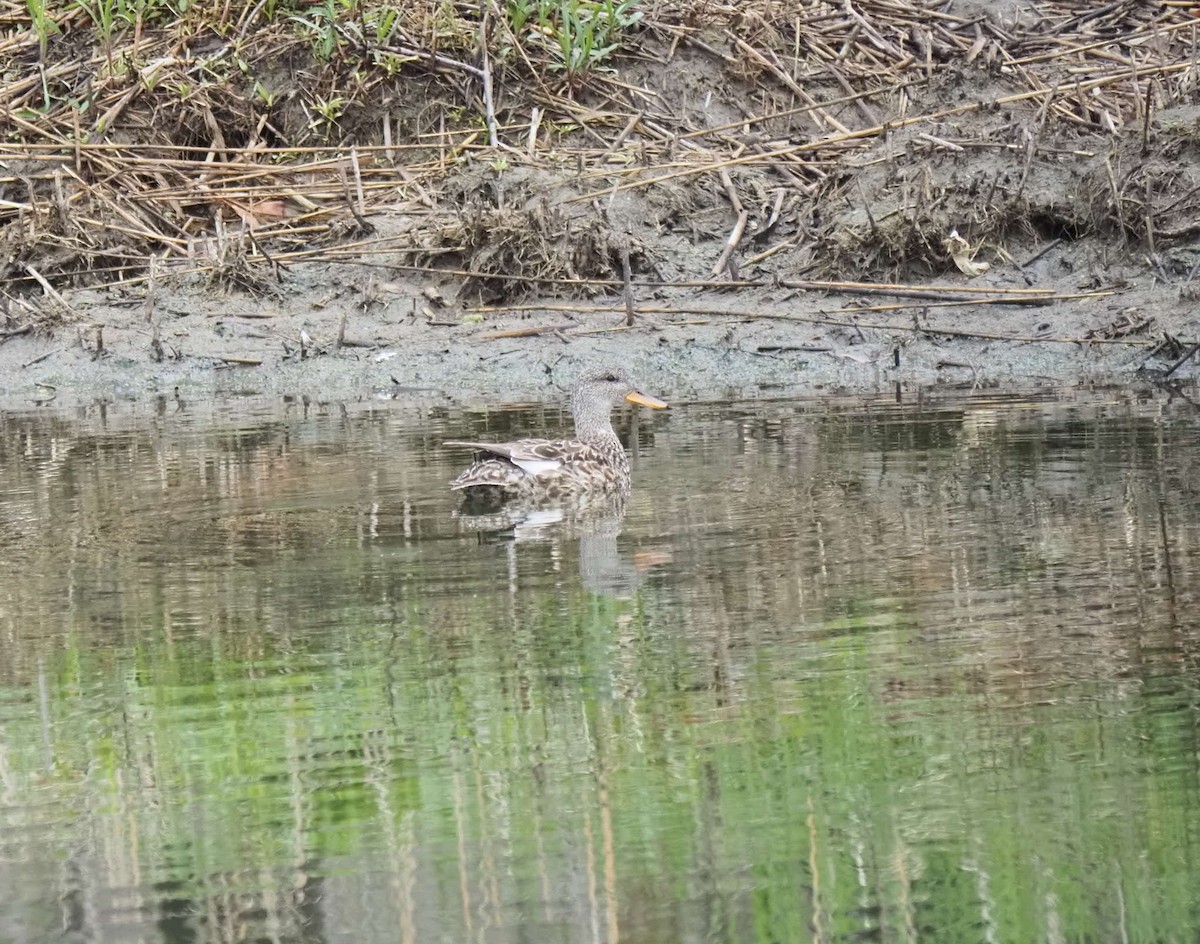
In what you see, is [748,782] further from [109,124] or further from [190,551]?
[109,124]

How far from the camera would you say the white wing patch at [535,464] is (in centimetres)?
957

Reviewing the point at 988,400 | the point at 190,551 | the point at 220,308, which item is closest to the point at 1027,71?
the point at 988,400

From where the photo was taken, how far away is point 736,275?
1538cm

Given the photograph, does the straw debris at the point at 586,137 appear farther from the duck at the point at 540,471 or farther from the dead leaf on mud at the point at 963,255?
the duck at the point at 540,471

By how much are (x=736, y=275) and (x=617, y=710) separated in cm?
1021

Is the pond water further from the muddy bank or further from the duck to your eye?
the muddy bank

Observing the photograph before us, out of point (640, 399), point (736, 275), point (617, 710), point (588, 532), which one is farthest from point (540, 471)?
point (736, 275)

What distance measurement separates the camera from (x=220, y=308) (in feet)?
50.4

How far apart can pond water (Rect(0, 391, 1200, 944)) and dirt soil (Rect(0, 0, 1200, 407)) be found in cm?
463

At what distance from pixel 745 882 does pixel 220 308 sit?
1183 centimetres

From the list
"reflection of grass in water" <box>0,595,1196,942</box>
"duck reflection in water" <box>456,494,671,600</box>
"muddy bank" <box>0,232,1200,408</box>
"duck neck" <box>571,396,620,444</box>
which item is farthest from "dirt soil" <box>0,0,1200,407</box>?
"reflection of grass in water" <box>0,595,1196,942</box>

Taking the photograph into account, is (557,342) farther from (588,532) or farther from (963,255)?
(588,532)

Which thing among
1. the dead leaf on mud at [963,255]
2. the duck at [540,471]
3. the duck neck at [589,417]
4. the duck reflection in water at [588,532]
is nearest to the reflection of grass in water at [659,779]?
the duck reflection in water at [588,532]

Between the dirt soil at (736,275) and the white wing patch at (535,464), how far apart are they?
394 cm
